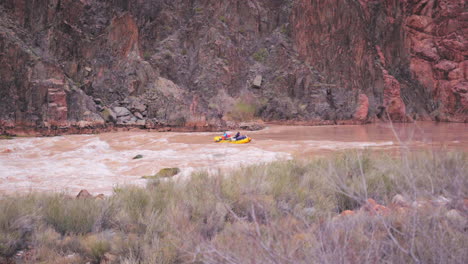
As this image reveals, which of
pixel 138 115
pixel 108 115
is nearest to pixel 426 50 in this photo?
pixel 138 115

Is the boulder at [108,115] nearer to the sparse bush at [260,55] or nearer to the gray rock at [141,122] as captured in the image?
the gray rock at [141,122]

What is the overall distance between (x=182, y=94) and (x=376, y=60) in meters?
24.6

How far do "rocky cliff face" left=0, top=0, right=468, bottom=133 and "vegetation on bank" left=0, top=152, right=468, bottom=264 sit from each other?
23.0 metres

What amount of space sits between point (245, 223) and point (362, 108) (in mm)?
34243

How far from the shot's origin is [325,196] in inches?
160

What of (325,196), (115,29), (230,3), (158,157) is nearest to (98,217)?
(325,196)

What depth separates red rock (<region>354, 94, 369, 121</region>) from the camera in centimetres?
3234

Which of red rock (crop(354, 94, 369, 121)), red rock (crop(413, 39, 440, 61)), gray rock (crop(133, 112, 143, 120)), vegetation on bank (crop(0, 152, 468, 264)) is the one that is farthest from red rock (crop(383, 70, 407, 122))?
vegetation on bank (crop(0, 152, 468, 264))

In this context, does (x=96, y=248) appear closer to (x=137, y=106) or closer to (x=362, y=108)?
(x=137, y=106)

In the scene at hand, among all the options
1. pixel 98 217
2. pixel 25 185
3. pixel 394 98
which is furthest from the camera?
pixel 394 98

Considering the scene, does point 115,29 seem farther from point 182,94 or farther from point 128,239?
point 128,239

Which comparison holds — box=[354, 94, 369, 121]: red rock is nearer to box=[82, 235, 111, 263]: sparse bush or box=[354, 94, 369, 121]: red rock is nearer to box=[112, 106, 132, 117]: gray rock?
box=[112, 106, 132, 117]: gray rock

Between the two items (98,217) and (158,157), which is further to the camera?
(158,157)

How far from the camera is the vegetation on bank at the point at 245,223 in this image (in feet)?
5.81
